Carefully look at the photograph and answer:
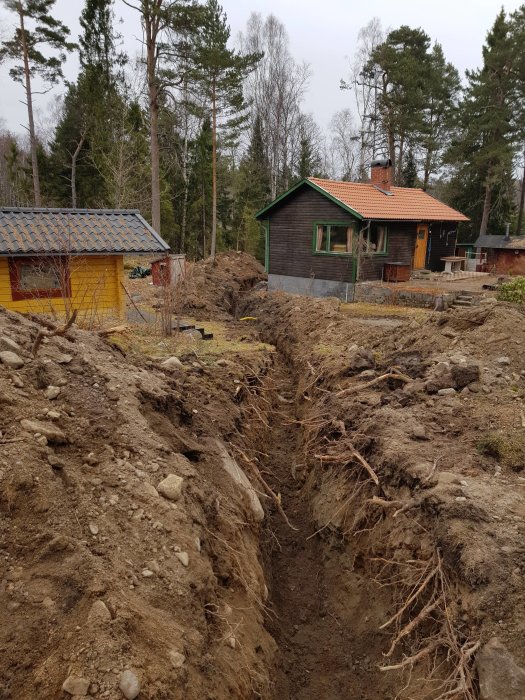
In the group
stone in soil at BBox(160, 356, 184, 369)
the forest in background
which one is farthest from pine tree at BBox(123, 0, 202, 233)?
stone in soil at BBox(160, 356, 184, 369)

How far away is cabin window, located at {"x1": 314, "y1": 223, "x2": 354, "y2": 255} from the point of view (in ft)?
63.4

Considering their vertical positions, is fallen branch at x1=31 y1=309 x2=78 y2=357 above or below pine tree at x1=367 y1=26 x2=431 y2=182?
Answer: below

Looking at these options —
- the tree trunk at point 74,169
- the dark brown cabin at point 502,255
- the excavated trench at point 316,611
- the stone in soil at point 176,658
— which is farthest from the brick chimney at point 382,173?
the stone in soil at point 176,658

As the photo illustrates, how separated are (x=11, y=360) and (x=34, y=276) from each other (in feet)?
22.1

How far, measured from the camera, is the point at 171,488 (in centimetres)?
472

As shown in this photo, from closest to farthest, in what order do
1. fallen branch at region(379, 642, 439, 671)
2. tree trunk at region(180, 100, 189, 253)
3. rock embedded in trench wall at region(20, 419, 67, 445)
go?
fallen branch at region(379, 642, 439, 671) < rock embedded in trench wall at region(20, 419, 67, 445) < tree trunk at region(180, 100, 189, 253)

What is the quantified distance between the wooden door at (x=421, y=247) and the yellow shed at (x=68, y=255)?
13513 millimetres

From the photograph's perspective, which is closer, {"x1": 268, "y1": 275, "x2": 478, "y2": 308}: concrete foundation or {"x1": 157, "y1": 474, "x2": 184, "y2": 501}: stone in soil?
{"x1": 157, "y1": 474, "x2": 184, "y2": 501}: stone in soil

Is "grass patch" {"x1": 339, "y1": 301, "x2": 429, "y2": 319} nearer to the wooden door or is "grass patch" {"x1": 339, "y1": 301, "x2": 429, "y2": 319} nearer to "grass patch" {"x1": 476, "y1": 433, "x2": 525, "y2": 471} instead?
the wooden door

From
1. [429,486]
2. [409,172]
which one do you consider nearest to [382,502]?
[429,486]

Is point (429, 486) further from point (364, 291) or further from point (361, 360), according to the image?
point (364, 291)

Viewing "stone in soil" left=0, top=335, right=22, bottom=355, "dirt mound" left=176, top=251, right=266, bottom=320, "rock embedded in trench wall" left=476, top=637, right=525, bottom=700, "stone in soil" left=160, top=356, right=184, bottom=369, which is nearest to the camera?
"rock embedded in trench wall" left=476, top=637, right=525, bottom=700

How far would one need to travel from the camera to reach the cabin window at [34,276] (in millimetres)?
10961

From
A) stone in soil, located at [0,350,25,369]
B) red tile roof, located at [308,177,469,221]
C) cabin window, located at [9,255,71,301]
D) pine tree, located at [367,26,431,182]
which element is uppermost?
pine tree, located at [367,26,431,182]
